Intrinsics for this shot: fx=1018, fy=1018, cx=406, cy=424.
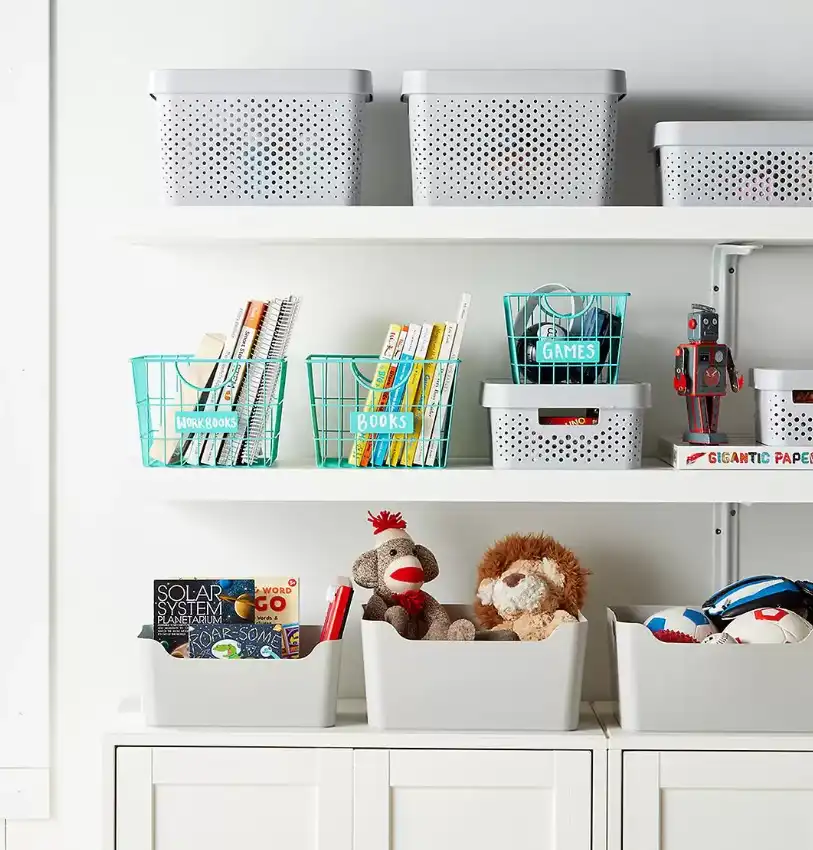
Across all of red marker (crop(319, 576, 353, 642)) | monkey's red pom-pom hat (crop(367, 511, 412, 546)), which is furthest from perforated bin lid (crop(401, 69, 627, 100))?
red marker (crop(319, 576, 353, 642))

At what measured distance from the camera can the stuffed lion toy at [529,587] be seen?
158 centimetres

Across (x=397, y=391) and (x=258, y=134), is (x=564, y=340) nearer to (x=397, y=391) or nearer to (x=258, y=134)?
(x=397, y=391)

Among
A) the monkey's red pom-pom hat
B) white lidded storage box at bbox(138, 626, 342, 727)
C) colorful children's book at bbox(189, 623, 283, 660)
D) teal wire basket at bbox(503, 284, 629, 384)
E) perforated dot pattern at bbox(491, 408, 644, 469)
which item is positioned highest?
teal wire basket at bbox(503, 284, 629, 384)

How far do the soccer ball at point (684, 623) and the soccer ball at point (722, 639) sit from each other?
2cm

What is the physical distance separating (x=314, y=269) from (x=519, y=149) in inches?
17.2

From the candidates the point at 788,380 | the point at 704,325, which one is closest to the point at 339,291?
the point at 704,325

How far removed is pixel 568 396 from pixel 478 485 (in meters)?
0.19

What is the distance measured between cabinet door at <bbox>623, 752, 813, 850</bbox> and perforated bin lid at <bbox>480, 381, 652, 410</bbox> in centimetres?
52

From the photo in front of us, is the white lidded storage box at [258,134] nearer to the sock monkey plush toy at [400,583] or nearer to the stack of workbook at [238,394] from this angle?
the stack of workbook at [238,394]

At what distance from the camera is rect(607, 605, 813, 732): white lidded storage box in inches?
58.4

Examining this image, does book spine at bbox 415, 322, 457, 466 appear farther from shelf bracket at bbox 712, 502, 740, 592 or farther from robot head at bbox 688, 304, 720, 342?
shelf bracket at bbox 712, 502, 740, 592

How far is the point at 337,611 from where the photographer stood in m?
1.57

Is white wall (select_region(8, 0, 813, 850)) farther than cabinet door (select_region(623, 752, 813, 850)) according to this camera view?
Yes

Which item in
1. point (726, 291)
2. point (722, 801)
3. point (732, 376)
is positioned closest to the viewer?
point (722, 801)
